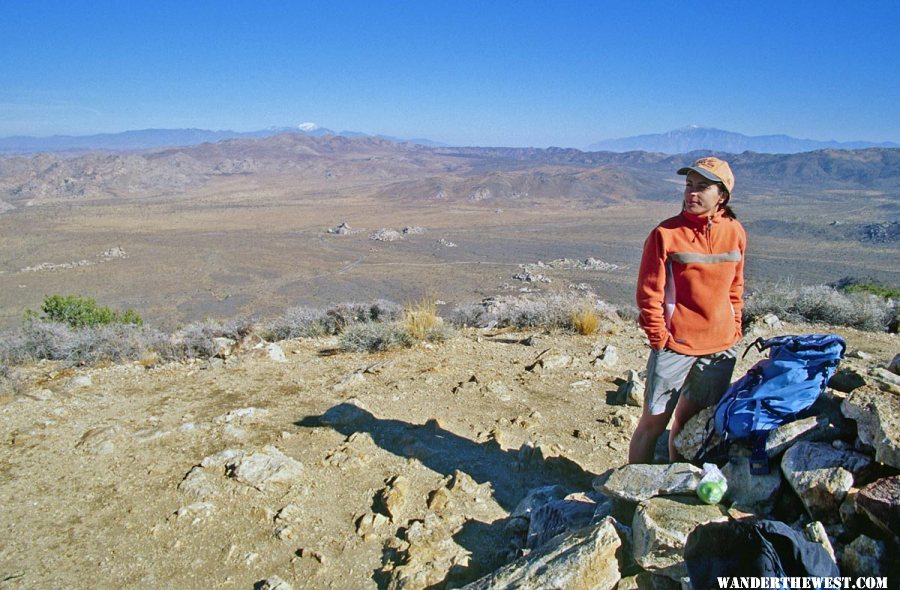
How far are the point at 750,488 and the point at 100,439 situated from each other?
160 inches

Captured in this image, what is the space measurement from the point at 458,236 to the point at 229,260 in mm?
17165

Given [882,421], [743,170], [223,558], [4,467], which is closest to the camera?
[882,421]

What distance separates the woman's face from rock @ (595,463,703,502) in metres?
1.17

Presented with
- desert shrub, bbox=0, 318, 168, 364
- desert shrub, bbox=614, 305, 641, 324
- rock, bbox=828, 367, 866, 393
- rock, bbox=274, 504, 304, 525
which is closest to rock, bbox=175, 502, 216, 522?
rock, bbox=274, 504, 304, 525

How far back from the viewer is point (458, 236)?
4053 cm

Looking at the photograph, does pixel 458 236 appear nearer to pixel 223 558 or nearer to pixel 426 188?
pixel 426 188

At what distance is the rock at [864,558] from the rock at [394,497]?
6.65ft

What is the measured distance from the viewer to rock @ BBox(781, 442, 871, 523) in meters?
1.93

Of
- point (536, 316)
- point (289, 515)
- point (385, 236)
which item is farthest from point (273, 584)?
point (385, 236)

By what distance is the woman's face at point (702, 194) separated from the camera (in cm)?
236

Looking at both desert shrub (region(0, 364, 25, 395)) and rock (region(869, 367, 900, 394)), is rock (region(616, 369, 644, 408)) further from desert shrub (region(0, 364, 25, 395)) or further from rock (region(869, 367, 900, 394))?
desert shrub (region(0, 364, 25, 395))

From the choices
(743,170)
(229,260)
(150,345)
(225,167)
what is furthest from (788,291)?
(225,167)

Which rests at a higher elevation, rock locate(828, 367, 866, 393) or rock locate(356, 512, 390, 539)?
rock locate(828, 367, 866, 393)

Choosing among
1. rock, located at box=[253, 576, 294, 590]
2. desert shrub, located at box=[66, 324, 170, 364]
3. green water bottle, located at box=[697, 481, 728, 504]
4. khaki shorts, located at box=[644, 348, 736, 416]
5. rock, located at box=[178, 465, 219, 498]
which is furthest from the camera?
desert shrub, located at box=[66, 324, 170, 364]
